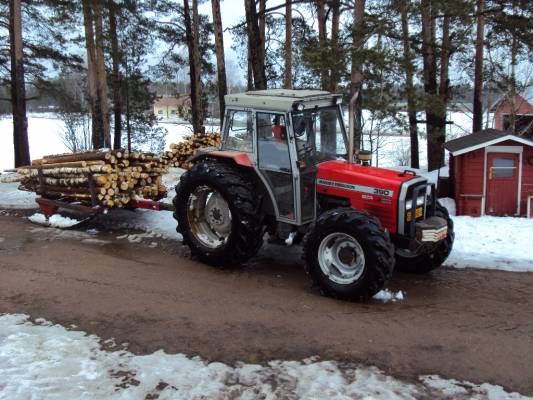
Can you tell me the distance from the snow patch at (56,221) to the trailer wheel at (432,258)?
588 centimetres

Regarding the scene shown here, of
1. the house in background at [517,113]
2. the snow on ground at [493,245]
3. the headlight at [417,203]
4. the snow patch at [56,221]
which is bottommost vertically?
the snow on ground at [493,245]

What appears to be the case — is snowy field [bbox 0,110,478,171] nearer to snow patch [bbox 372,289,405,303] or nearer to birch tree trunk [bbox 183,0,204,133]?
birch tree trunk [bbox 183,0,204,133]

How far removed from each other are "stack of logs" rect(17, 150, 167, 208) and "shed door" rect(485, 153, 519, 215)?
6.70m

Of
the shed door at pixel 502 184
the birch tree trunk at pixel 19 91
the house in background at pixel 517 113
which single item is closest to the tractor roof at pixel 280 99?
the shed door at pixel 502 184

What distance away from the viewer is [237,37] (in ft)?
75.8

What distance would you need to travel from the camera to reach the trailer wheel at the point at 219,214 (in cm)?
686

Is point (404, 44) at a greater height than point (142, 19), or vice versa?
point (142, 19)

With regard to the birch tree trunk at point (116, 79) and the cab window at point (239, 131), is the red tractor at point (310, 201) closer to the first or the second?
the cab window at point (239, 131)

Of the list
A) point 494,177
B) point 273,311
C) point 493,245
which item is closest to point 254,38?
point 494,177

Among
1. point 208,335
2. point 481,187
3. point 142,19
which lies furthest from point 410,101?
point 142,19

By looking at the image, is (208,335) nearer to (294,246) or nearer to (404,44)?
(294,246)

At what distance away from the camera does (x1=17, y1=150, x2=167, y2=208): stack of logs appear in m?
9.12

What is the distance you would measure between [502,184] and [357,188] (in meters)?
5.81

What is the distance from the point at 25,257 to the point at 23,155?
11340 mm
